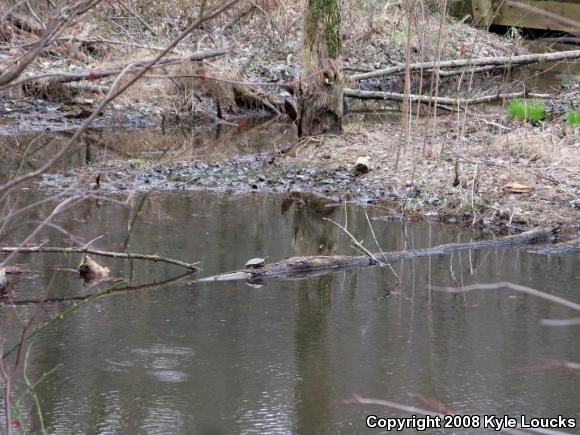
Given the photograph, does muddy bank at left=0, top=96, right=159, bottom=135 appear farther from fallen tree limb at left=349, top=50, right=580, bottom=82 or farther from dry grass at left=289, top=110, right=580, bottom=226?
dry grass at left=289, top=110, right=580, bottom=226

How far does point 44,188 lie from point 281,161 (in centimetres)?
299

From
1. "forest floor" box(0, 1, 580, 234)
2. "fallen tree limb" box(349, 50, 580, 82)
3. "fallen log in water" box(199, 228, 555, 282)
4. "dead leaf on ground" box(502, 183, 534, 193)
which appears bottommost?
"fallen log in water" box(199, 228, 555, 282)

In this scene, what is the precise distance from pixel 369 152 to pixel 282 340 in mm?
6044

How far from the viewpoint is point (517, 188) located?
32.2 ft

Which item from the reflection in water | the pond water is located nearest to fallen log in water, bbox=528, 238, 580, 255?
the pond water

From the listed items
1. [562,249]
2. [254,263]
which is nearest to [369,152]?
[562,249]

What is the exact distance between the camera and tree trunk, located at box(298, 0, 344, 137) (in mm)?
11750

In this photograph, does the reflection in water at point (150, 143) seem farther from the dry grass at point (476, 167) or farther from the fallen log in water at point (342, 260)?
the fallen log in water at point (342, 260)

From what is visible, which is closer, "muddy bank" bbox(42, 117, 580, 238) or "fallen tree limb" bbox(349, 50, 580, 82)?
"muddy bank" bbox(42, 117, 580, 238)

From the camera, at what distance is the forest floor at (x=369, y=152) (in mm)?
9828

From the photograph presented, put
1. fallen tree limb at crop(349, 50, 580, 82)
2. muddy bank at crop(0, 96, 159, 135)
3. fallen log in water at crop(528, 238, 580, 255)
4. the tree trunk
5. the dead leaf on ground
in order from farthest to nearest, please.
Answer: fallen tree limb at crop(349, 50, 580, 82), muddy bank at crop(0, 96, 159, 135), the tree trunk, the dead leaf on ground, fallen log in water at crop(528, 238, 580, 255)

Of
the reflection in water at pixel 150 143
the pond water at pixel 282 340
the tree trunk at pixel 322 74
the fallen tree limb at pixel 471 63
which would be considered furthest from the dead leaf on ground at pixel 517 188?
the fallen tree limb at pixel 471 63

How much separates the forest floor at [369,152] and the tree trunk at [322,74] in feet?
0.87

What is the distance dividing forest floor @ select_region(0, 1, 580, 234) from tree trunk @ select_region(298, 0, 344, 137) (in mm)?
266
